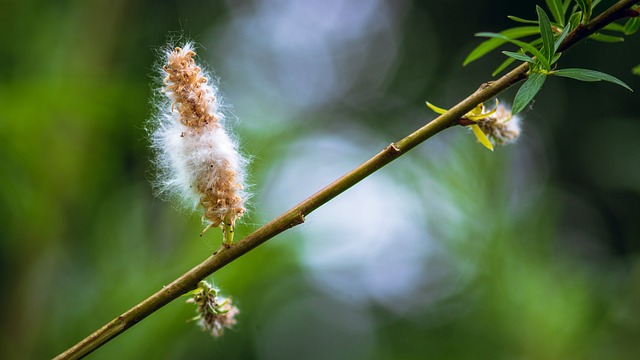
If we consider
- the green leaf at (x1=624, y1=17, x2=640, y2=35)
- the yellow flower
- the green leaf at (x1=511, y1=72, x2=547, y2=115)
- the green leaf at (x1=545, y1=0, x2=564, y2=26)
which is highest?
the green leaf at (x1=545, y1=0, x2=564, y2=26)

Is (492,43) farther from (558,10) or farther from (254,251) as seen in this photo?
(254,251)

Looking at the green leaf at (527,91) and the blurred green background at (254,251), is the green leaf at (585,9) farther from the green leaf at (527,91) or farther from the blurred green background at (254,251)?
the blurred green background at (254,251)

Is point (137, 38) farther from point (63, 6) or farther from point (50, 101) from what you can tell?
point (50, 101)

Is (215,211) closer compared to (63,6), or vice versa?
(215,211)

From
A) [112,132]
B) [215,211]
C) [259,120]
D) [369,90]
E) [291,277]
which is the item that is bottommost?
[215,211]

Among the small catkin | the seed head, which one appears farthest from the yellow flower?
the seed head

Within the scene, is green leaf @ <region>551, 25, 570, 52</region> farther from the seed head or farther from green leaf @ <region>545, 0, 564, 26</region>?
the seed head

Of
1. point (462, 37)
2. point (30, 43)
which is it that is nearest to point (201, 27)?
point (30, 43)
